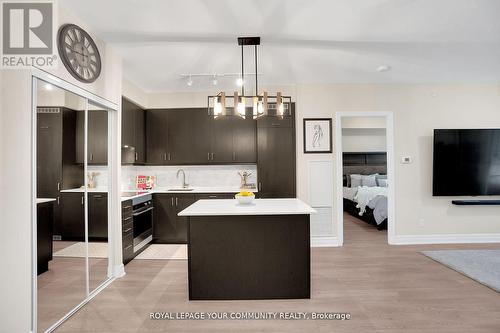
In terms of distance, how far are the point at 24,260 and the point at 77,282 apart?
0.76 metres

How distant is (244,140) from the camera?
15.4 ft

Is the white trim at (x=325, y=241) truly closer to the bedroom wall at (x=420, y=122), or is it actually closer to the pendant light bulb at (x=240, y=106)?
Result: the bedroom wall at (x=420, y=122)

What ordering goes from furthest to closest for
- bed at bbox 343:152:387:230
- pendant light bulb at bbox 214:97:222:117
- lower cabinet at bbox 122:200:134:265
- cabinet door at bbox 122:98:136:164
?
bed at bbox 343:152:387:230, cabinet door at bbox 122:98:136:164, lower cabinet at bbox 122:200:134:265, pendant light bulb at bbox 214:97:222:117

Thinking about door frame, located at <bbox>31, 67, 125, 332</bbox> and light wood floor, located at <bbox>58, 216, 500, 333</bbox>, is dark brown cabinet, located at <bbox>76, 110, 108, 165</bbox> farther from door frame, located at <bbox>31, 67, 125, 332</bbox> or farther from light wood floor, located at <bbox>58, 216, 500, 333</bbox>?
light wood floor, located at <bbox>58, 216, 500, 333</bbox>

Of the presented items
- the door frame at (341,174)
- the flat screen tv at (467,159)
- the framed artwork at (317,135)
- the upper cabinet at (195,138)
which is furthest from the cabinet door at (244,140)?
the flat screen tv at (467,159)

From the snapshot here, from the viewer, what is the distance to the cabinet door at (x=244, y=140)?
469 cm

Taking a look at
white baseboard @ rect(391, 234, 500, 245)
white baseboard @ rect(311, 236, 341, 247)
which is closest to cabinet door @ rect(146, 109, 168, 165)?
white baseboard @ rect(311, 236, 341, 247)

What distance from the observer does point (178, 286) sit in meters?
2.94

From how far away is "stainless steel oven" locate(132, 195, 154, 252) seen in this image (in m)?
3.88

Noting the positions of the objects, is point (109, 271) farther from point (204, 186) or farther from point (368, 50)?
point (368, 50)

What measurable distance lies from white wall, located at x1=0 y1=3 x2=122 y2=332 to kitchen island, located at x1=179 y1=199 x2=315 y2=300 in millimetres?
1259

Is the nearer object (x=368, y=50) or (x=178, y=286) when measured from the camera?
(x=178, y=286)

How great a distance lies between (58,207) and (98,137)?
90 cm

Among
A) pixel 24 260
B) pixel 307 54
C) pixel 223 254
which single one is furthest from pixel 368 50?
pixel 24 260
